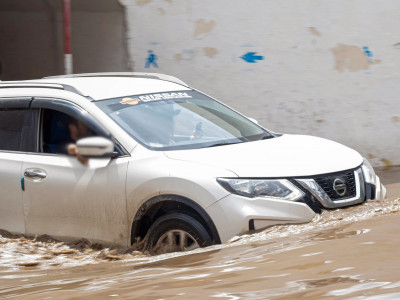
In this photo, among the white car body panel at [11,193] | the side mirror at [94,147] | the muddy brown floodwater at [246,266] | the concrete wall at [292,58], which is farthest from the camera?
the concrete wall at [292,58]

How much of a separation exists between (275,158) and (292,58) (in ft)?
17.7

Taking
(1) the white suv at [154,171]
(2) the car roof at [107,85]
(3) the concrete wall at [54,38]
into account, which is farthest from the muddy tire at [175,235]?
(3) the concrete wall at [54,38]

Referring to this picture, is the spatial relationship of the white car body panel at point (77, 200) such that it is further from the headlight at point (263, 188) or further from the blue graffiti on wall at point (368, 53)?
the blue graffiti on wall at point (368, 53)

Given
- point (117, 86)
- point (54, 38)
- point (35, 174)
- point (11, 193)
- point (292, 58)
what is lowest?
point (11, 193)

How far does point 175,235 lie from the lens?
18.5ft

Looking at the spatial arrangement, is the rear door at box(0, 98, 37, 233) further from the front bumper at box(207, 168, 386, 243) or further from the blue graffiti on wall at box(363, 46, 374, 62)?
the blue graffiti on wall at box(363, 46, 374, 62)

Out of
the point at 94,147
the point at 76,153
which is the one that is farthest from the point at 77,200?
the point at 94,147

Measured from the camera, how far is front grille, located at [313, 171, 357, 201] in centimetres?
568

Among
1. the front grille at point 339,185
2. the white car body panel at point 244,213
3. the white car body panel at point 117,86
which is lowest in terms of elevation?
the white car body panel at point 244,213

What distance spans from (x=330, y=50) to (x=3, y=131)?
5553mm

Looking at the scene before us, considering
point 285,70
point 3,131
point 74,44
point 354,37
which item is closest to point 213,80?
point 285,70

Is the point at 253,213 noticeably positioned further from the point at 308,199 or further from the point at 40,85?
the point at 40,85

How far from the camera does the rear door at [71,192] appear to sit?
19.3 ft

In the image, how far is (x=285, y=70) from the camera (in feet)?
36.2
